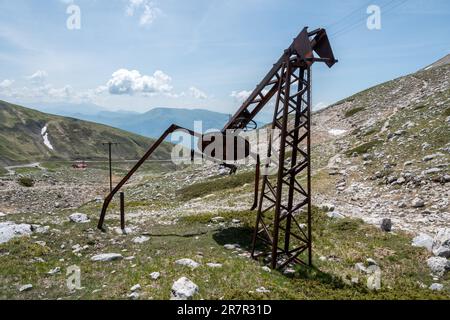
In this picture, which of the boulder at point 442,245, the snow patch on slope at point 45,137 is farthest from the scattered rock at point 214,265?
the snow patch on slope at point 45,137

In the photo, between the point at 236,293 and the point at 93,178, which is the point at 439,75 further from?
the point at 93,178

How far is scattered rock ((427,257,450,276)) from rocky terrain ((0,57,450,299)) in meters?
0.04

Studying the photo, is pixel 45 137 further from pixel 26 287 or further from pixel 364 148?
pixel 26 287

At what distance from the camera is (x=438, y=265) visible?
43.9 ft

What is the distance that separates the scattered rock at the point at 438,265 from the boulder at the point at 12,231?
704 inches

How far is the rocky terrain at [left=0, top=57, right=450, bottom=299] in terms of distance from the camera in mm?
11625

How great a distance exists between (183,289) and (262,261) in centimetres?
464

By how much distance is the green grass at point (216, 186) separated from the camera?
120 ft

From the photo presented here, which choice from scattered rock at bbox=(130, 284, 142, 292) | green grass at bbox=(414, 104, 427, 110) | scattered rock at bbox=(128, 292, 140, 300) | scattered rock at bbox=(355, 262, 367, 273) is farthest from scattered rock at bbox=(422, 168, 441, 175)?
scattered rock at bbox=(128, 292, 140, 300)

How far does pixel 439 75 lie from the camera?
192 feet

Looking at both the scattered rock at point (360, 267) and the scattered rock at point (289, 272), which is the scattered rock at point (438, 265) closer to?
the scattered rock at point (360, 267)

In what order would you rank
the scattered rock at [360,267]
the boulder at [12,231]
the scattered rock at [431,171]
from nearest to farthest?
1. the scattered rock at [360,267]
2. the boulder at [12,231]
3. the scattered rock at [431,171]

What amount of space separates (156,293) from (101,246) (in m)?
7.20
